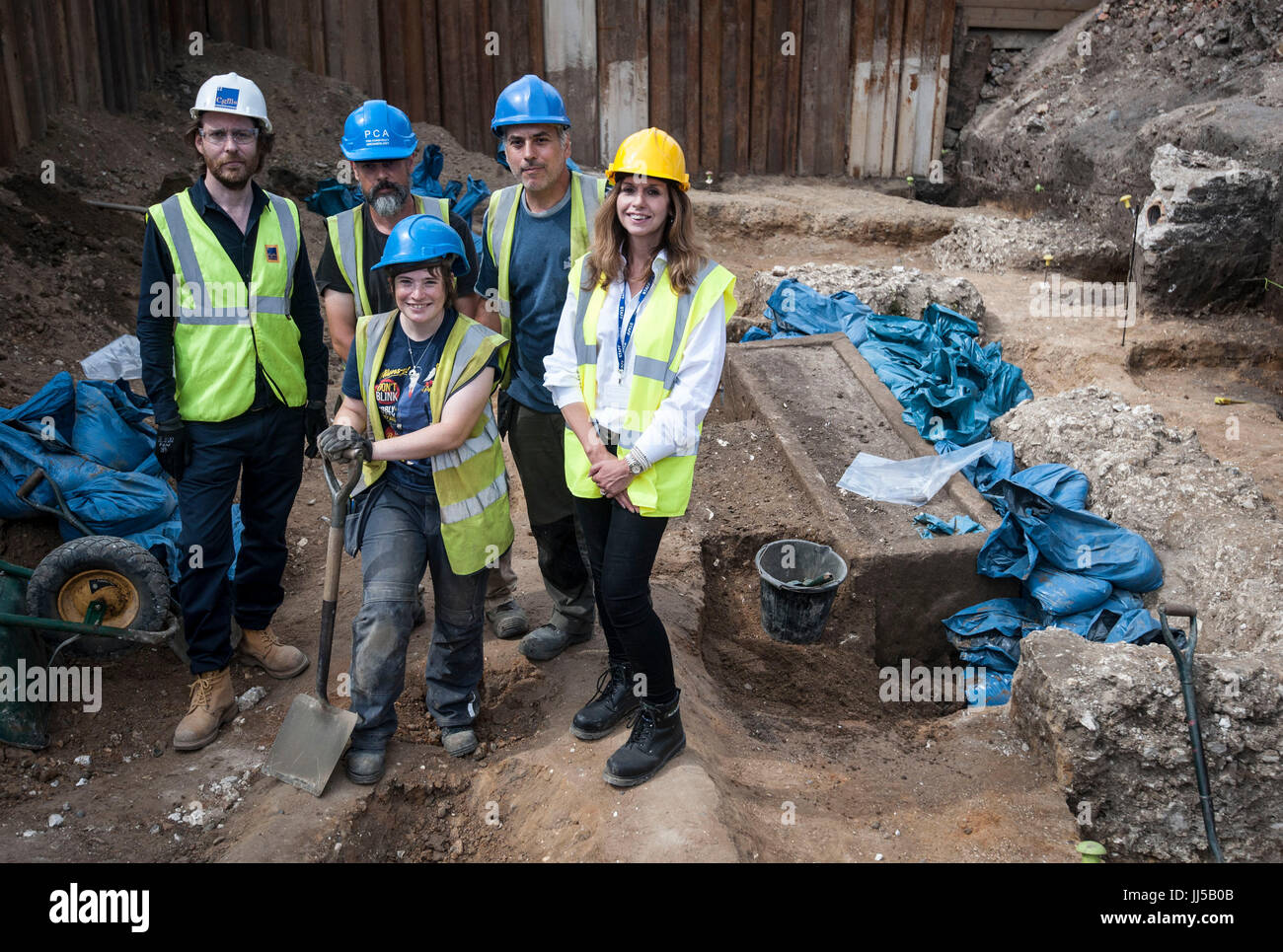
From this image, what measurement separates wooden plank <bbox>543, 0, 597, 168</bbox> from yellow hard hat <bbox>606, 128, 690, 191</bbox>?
30.6 ft

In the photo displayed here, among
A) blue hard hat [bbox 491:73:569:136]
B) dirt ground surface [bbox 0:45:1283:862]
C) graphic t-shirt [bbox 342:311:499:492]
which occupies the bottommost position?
dirt ground surface [bbox 0:45:1283:862]

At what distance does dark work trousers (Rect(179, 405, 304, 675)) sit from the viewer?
3.92 metres

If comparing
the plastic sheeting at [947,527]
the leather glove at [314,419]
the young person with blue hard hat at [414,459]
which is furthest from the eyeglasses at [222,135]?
the plastic sheeting at [947,527]

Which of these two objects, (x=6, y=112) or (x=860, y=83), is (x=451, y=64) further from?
(x=6, y=112)

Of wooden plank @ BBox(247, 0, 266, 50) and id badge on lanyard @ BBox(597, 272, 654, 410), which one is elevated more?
wooden plank @ BBox(247, 0, 266, 50)

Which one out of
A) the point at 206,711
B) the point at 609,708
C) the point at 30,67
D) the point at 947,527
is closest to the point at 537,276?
the point at 609,708

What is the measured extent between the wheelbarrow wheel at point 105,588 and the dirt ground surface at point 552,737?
261 mm

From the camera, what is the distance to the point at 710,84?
12.2 m

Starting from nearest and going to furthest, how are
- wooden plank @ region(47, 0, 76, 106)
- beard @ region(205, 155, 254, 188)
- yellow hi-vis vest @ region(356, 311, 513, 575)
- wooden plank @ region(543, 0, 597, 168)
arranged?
yellow hi-vis vest @ region(356, 311, 513, 575)
beard @ region(205, 155, 254, 188)
wooden plank @ region(47, 0, 76, 106)
wooden plank @ region(543, 0, 597, 168)

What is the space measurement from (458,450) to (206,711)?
1514 millimetres

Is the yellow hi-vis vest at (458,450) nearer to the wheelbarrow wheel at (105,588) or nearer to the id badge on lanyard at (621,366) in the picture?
the id badge on lanyard at (621,366)

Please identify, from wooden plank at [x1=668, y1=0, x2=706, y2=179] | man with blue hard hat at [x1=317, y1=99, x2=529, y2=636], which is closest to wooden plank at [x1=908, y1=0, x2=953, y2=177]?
wooden plank at [x1=668, y1=0, x2=706, y2=179]

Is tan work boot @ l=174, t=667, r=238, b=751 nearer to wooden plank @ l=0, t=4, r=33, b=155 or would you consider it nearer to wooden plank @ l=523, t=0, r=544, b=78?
wooden plank @ l=0, t=4, r=33, b=155

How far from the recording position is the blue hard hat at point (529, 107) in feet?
12.1
